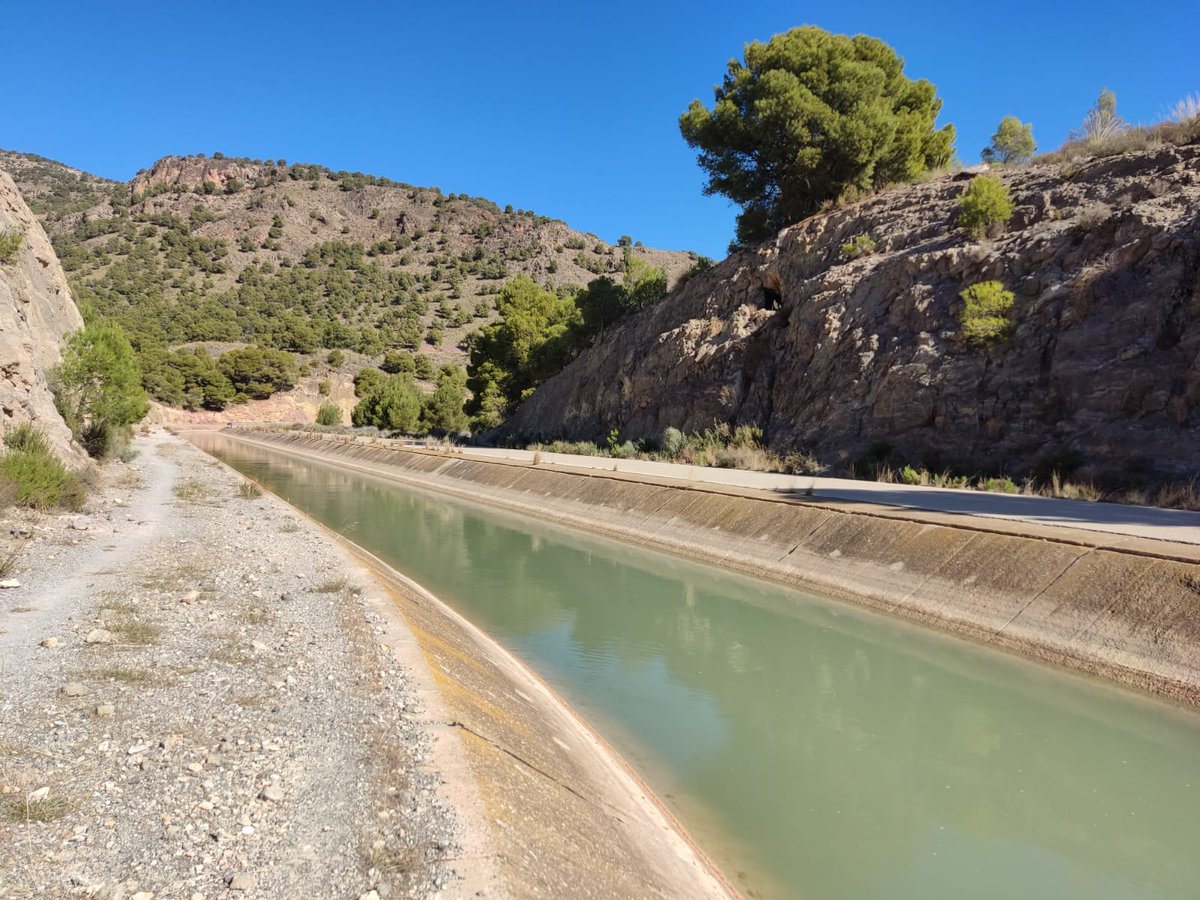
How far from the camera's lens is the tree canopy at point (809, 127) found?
Result: 31984mm

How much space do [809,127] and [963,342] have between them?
52.6 feet

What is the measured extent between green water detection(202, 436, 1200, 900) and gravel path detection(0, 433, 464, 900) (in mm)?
2656

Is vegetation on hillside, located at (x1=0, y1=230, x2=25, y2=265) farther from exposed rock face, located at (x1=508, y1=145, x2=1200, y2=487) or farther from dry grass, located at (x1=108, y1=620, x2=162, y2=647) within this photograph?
exposed rock face, located at (x1=508, y1=145, x2=1200, y2=487)

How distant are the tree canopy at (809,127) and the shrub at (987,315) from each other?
13609 millimetres

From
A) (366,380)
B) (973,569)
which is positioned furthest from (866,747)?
(366,380)

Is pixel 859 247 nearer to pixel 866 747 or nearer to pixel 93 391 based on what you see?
pixel 866 747

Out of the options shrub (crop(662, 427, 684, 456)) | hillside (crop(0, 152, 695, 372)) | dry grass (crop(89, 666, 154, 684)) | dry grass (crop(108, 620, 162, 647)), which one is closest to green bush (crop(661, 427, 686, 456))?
shrub (crop(662, 427, 684, 456))

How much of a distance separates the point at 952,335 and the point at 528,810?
2108 centimetres

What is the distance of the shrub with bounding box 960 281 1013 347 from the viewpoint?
20234mm

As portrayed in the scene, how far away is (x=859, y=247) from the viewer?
28375 millimetres

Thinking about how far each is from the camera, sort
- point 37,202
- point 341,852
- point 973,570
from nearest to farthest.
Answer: point 341,852 < point 973,570 < point 37,202

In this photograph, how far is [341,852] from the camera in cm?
360

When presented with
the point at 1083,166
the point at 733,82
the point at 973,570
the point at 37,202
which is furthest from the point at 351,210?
the point at 973,570

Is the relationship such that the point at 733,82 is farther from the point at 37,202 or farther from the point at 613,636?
the point at 37,202
